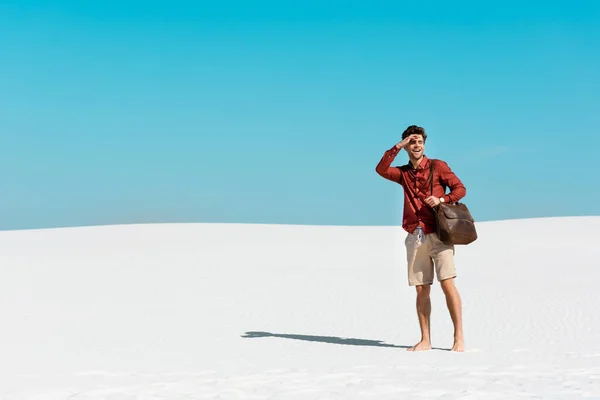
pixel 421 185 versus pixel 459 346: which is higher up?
pixel 421 185

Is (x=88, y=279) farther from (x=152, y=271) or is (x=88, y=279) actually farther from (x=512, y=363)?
(x=512, y=363)

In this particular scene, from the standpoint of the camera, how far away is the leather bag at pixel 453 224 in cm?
606

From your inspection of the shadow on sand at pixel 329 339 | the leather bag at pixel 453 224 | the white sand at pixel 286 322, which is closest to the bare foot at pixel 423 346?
the white sand at pixel 286 322

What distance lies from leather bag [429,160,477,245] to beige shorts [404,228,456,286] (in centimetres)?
17

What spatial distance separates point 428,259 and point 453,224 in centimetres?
48

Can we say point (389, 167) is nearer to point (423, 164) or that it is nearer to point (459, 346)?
point (423, 164)

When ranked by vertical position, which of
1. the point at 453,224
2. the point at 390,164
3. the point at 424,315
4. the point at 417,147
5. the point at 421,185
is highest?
the point at 417,147

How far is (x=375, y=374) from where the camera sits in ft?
17.1

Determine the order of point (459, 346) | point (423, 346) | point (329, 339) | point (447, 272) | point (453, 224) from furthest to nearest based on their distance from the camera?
point (329, 339) < point (423, 346) < point (459, 346) < point (447, 272) < point (453, 224)

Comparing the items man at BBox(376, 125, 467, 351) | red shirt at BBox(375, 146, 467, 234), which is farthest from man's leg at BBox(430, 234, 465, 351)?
red shirt at BBox(375, 146, 467, 234)

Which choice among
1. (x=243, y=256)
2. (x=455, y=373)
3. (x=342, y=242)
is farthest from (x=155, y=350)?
(x=342, y=242)

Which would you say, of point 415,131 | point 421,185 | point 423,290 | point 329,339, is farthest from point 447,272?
point 329,339

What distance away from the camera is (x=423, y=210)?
6.35m

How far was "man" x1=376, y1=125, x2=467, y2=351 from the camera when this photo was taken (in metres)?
6.29
